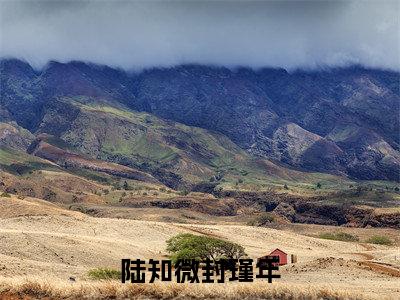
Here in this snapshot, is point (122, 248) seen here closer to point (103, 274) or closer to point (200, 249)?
point (200, 249)

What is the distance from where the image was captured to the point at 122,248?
68.4m

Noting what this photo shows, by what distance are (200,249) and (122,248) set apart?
1168 centimetres

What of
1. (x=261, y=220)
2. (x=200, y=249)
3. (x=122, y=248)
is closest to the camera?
(x=200, y=249)

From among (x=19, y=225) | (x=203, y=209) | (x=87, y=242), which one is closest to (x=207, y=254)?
(x=87, y=242)

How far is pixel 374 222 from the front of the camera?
172 metres

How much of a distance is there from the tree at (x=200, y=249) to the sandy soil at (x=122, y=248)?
5.45 m

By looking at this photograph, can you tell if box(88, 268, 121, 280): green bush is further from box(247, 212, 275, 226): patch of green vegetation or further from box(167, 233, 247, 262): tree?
box(247, 212, 275, 226): patch of green vegetation

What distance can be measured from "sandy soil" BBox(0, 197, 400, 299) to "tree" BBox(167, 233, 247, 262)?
5446mm

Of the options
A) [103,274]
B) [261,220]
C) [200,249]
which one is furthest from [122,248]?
[261,220]

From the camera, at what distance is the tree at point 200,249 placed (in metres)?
59.4

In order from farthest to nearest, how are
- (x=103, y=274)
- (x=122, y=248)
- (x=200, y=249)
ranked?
(x=122, y=248), (x=200, y=249), (x=103, y=274)

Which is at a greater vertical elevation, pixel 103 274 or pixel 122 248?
pixel 122 248

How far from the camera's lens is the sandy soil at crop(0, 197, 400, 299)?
4450cm

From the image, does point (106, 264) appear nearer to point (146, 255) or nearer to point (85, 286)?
point (146, 255)
